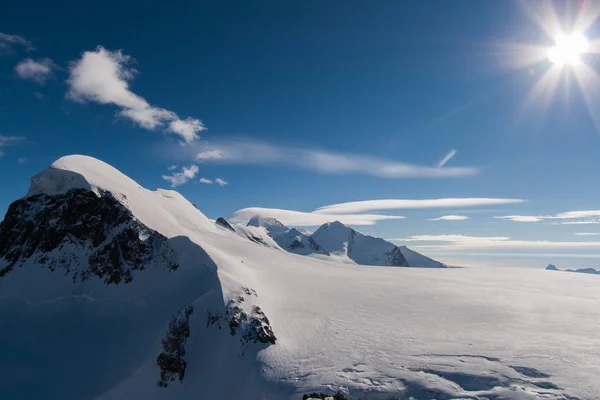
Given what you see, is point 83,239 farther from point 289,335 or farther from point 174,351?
point 289,335

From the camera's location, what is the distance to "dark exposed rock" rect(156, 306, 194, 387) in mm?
33031

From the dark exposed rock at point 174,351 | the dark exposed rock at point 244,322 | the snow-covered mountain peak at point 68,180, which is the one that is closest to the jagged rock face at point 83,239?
the snow-covered mountain peak at point 68,180

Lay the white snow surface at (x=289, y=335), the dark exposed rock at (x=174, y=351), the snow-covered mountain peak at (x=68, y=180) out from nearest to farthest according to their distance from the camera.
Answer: the white snow surface at (x=289, y=335) < the dark exposed rock at (x=174, y=351) < the snow-covered mountain peak at (x=68, y=180)

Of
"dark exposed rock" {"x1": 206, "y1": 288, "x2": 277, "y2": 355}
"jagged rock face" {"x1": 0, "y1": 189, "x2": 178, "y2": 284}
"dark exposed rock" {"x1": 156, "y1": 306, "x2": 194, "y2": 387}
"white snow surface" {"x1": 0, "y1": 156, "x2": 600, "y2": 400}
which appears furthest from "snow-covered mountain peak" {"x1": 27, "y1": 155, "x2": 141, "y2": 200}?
"dark exposed rock" {"x1": 206, "y1": 288, "x2": 277, "y2": 355}

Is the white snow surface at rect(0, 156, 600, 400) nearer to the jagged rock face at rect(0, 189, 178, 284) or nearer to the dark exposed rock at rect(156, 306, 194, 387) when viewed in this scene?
the dark exposed rock at rect(156, 306, 194, 387)

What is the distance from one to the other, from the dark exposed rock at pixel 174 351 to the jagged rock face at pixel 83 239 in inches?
413

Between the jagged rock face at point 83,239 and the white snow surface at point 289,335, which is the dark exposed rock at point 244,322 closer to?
the white snow surface at point 289,335

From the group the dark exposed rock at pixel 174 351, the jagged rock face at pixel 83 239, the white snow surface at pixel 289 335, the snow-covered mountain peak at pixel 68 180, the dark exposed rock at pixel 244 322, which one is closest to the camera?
the white snow surface at pixel 289 335

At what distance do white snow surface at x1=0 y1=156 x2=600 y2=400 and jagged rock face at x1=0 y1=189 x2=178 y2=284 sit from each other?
1.75 metres

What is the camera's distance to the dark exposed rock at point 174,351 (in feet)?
108

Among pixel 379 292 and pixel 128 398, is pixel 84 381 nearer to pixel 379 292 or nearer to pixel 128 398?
pixel 128 398

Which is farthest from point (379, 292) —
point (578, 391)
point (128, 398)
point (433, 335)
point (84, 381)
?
point (84, 381)

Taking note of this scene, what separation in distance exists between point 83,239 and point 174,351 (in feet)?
84.1

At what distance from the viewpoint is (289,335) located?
114 feet
